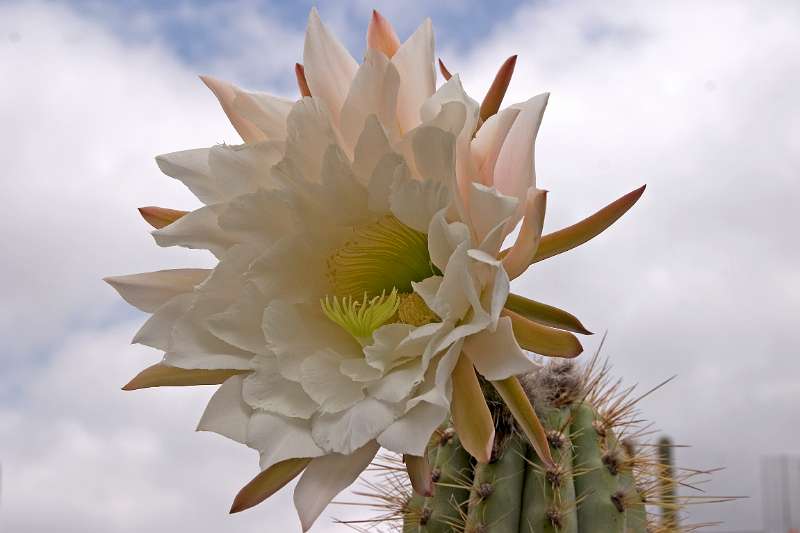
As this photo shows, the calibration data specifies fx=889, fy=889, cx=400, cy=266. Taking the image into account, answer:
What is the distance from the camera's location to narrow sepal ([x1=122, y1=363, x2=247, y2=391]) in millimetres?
1416

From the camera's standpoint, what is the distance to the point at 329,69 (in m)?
1.41

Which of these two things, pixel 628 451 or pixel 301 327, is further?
pixel 628 451

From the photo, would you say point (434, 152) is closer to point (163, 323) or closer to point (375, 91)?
point (375, 91)

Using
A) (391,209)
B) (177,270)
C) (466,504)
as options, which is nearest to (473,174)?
(391,209)

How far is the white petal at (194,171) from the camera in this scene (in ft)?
4.67

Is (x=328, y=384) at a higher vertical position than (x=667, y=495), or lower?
higher

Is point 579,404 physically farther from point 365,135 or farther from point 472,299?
point 365,135

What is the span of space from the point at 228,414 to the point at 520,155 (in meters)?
0.58

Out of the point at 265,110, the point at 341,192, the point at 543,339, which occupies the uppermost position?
the point at 265,110

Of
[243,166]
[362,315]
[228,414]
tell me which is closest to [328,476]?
[228,414]

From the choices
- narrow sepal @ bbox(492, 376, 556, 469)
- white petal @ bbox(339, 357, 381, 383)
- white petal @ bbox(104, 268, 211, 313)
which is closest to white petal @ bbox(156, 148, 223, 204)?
white petal @ bbox(104, 268, 211, 313)

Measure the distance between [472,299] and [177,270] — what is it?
1.69ft

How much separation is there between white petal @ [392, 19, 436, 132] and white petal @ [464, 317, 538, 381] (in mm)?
345

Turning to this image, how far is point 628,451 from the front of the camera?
1.80m
